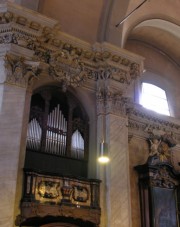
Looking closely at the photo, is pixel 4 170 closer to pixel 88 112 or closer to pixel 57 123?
pixel 57 123

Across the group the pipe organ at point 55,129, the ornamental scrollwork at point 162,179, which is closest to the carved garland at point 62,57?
the pipe organ at point 55,129

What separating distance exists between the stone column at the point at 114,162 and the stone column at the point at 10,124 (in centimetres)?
253

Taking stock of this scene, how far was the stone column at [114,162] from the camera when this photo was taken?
29.6 feet

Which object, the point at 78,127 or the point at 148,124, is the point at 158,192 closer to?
the point at 148,124

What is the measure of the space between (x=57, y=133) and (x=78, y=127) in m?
0.83

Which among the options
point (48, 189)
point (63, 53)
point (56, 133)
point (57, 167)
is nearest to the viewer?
point (48, 189)

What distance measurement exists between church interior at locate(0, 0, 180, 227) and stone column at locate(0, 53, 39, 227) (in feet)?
0.07

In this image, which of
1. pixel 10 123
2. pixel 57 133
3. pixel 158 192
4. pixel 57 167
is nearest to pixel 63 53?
pixel 57 133

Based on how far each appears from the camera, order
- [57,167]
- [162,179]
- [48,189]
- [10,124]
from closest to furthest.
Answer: [10,124], [48,189], [57,167], [162,179]

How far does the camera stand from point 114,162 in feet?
31.2

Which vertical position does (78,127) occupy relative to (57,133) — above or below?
above

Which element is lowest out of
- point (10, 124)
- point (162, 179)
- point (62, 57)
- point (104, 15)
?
point (162, 179)

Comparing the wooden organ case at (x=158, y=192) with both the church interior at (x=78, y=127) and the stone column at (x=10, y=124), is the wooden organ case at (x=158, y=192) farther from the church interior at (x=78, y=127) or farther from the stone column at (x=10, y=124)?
the stone column at (x=10, y=124)

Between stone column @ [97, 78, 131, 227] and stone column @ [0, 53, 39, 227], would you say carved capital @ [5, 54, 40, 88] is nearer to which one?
stone column @ [0, 53, 39, 227]
